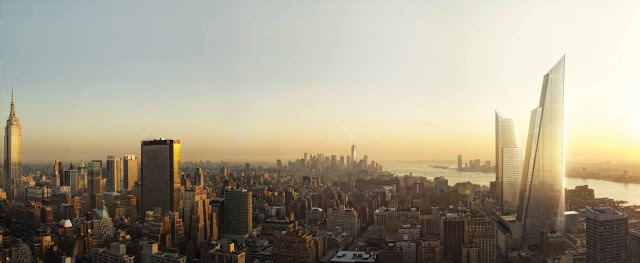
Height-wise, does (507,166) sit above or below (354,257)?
above

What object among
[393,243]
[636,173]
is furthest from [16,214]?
[636,173]

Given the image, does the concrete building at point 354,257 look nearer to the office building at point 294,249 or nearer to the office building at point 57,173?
the office building at point 294,249

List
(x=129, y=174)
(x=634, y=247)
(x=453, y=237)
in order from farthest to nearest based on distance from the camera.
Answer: (x=129, y=174) < (x=453, y=237) < (x=634, y=247)

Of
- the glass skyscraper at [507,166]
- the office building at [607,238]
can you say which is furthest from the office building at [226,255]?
the glass skyscraper at [507,166]

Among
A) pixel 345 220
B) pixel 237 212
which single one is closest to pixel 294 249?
pixel 237 212

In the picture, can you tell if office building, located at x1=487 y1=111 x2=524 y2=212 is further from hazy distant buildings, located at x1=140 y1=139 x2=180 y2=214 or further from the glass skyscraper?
hazy distant buildings, located at x1=140 y1=139 x2=180 y2=214

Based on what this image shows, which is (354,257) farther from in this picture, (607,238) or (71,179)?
(71,179)
